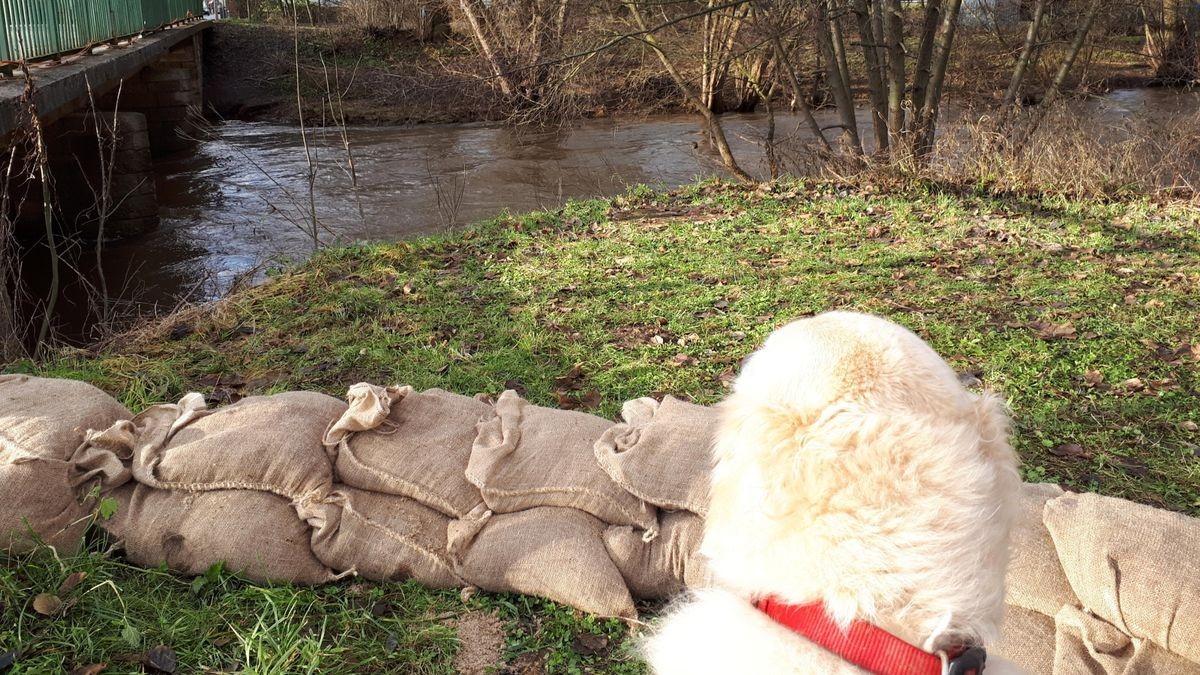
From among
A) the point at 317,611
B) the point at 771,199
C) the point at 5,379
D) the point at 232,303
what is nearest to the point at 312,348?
the point at 232,303

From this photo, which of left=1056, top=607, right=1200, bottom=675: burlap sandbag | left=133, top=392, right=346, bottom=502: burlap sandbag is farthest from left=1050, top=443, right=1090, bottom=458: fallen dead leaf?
left=133, top=392, right=346, bottom=502: burlap sandbag

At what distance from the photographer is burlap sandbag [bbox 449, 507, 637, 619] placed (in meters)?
3.26

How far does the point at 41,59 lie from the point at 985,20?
41.3 feet

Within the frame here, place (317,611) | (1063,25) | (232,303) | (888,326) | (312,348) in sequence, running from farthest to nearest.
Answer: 1. (1063,25)
2. (232,303)
3. (312,348)
4. (317,611)
5. (888,326)

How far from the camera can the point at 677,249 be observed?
27.5 ft

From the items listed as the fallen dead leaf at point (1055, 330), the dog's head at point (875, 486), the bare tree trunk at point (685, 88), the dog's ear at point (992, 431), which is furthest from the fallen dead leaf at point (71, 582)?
the bare tree trunk at point (685, 88)

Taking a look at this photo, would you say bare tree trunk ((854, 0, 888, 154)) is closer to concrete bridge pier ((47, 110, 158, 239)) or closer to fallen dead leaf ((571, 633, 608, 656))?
fallen dead leaf ((571, 633, 608, 656))

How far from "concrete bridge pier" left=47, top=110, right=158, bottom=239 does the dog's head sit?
44.3ft

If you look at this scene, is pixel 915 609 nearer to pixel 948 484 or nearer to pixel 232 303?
pixel 948 484

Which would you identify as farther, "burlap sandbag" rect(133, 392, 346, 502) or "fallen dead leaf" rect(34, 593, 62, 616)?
"burlap sandbag" rect(133, 392, 346, 502)

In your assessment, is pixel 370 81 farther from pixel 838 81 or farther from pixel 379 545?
pixel 379 545

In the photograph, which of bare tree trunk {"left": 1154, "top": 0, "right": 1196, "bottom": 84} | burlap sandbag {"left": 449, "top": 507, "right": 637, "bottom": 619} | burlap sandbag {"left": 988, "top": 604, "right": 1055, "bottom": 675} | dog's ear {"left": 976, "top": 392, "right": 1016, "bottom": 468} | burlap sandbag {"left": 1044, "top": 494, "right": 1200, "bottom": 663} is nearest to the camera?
dog's ear {"left": 976, "top": 392, "right": 1016, "bottom": 468}

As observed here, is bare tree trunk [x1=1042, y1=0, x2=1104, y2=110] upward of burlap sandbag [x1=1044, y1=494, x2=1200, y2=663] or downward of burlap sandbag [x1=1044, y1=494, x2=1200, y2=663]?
upward

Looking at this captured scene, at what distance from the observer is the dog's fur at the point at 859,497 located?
1.75 m
